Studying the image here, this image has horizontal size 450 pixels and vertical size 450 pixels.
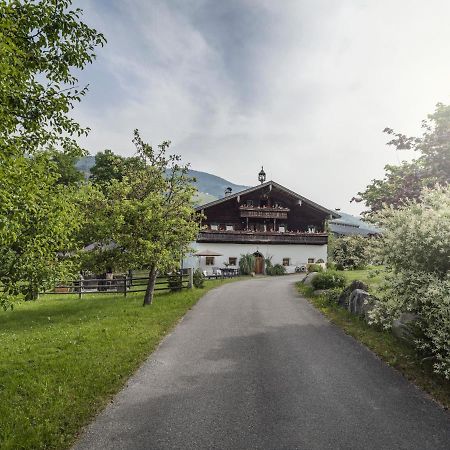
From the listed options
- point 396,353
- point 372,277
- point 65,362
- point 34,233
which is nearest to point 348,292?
point 372,277

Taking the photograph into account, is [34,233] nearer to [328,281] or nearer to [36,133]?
[36,133]

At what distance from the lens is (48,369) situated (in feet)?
26.8

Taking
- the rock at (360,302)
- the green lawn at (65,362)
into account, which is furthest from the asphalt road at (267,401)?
the rock at (360,302)

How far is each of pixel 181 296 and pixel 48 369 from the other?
36.3 ft

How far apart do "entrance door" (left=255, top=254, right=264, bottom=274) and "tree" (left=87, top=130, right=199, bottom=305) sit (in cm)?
2169

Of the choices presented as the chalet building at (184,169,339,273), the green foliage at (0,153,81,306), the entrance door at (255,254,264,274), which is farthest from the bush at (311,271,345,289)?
the entrance door at (255,254,264,274)

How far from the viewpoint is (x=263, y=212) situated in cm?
4081

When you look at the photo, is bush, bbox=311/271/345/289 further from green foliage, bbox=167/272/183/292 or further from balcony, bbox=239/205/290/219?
balcony, bbox=239/205/290/219

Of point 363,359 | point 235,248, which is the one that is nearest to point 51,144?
point 363,359

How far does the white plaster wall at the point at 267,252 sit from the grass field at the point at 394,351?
24394 mm

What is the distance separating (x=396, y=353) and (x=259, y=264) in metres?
30.4

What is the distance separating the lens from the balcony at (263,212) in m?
40.3

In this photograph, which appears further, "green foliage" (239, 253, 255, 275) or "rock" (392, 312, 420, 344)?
"green foliage" (239, 253, 255, 275)

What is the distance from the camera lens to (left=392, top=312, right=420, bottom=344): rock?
30.0 feet
